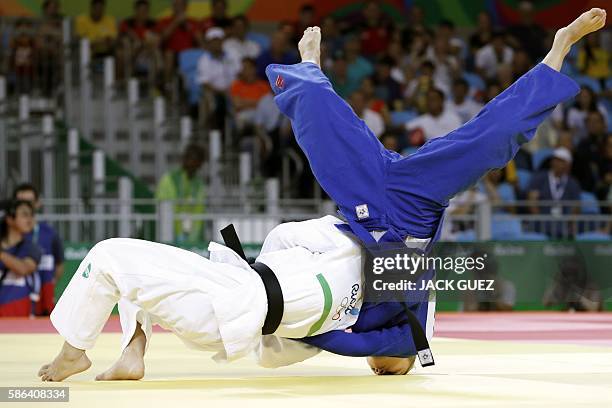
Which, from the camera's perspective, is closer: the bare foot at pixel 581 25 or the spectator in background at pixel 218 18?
the bare foot at pixel 581 25

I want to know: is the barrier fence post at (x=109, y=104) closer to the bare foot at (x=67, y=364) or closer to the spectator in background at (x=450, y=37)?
the spectator in background at (x=450, y=37)

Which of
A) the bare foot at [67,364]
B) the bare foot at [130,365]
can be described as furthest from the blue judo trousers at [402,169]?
the bare foot at [67,364]

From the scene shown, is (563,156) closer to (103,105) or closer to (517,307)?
(517,307)

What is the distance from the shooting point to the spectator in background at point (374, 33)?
59.9 feet

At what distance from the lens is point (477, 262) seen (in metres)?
8.02

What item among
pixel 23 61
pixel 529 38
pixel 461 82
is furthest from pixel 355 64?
pixel 23 61

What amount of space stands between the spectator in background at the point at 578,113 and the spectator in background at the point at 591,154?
11.1 inches

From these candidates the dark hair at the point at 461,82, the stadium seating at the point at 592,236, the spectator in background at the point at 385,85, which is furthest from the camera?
the spectator in background at the point at 385,85

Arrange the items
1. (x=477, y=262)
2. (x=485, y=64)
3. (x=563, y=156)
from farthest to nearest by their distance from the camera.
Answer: (x=485, y=64)
(x=563, y=156)
(x=477, y=262)

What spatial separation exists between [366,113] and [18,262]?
5532 millimetres

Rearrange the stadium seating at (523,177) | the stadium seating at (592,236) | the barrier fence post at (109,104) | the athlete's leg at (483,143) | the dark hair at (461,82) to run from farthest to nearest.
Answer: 1. the dark hair at (461,82)
2. the barrier fence post at (109,104)
3. the stadium seating at (523,177)
4. the stadium seating at (592,236)
5. the athlete's leg at (483,143)

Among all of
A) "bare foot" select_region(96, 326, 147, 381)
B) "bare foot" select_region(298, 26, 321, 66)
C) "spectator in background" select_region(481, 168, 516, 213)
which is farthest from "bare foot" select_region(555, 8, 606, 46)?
"spectator in background" select_region(481, 168, 516, 213)

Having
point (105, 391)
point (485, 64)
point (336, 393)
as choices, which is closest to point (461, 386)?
point (336, 393)

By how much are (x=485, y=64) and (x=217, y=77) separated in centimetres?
387
